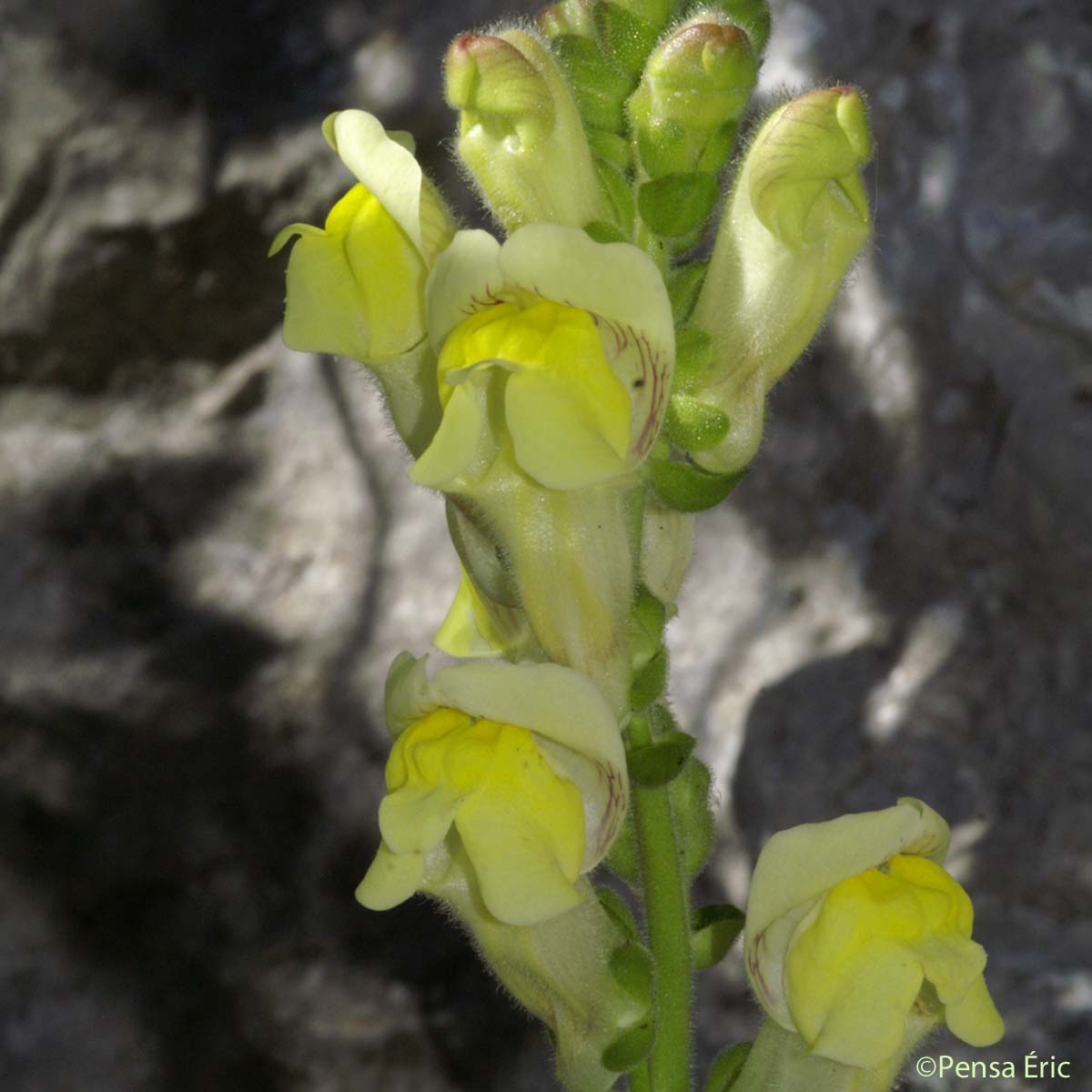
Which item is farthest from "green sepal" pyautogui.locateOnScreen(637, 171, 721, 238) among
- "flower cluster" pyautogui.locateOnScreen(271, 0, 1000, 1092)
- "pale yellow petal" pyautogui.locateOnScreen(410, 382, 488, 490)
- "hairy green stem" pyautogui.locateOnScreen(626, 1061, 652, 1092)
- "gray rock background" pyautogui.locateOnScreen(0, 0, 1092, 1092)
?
"gray rock background" pyautogui.locateOnScreen(0, 0, 1092, 1092)

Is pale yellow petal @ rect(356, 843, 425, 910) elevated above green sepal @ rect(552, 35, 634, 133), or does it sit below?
below

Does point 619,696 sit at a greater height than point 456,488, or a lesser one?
lesser

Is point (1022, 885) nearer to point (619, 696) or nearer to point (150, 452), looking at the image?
point (619, 696)

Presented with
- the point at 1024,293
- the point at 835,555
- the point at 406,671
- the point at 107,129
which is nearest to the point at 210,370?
the point at 107,129

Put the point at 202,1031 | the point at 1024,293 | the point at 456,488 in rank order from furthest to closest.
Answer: the point at 202,1031, the point at 1024,293, the point at 456,488

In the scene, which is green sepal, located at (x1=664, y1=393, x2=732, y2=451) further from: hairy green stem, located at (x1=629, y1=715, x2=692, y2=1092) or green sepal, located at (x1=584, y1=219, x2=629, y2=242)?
hairy green stem, located at (x1=629, y1=715, x2=692, y2=1092)

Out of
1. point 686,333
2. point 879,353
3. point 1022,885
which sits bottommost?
point 1022,885
